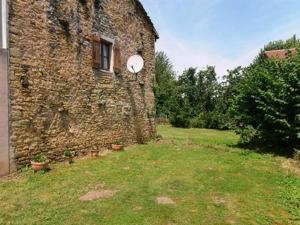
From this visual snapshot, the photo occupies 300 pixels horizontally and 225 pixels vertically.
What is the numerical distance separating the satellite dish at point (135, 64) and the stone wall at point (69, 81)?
263 millimetres

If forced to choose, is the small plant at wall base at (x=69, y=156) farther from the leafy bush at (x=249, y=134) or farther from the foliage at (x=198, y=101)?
the foliage at (x=198, y=101)

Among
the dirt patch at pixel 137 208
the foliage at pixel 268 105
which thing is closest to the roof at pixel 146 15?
the foliage at pixel 268 105

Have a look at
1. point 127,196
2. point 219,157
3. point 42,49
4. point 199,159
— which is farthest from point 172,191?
point 42,49

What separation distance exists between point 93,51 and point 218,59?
22337mm

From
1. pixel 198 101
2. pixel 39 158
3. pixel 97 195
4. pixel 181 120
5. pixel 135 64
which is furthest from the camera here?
pixel 198 101

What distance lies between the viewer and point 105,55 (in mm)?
11172

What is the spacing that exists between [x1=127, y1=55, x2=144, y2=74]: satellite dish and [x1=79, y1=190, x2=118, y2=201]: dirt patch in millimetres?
6658

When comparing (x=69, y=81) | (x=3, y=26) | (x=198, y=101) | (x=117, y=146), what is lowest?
(x=117, y=146)

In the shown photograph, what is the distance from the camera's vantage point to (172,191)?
6422 millimetres

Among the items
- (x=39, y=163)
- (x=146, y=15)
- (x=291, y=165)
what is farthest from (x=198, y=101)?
(x=39, y=163)

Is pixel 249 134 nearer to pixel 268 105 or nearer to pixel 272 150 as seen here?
pixel 272 150

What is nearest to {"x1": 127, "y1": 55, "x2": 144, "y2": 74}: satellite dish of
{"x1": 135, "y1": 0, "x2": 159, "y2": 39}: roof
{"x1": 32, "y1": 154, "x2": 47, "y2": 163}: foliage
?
{"x1": 135, "y1": 0, "x2": 159, "y2": 39}: roof

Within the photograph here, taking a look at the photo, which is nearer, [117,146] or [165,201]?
[165,201]

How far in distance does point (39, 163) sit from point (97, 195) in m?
2.30
